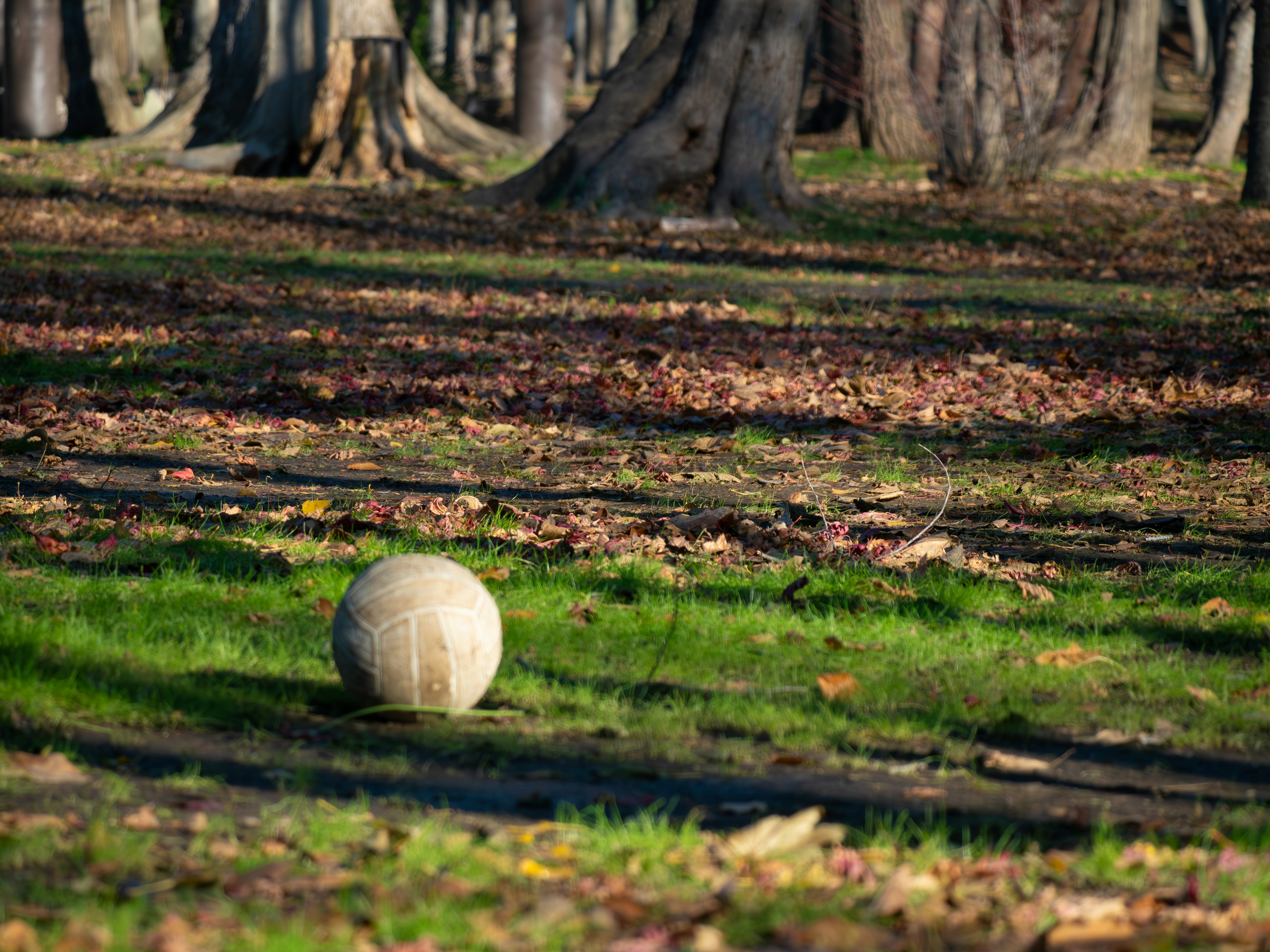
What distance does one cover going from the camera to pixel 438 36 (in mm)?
55844

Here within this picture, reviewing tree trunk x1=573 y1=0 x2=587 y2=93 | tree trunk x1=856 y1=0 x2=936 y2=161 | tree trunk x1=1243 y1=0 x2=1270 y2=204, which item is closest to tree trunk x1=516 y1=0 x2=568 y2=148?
tree trunk x1=856 y1=0 x2=936 y2=161

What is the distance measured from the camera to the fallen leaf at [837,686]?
16.8 feet

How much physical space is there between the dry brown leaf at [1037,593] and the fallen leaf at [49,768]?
13.6ft

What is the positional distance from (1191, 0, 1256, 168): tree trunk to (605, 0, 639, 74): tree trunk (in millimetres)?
25692

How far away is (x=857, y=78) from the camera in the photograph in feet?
103

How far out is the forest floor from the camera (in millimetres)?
3432

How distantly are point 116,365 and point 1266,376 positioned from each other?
391 inches

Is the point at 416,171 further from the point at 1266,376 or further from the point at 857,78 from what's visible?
the point at 1266,376

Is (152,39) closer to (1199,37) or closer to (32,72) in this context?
(32,72)

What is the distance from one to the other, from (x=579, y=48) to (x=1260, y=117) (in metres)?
35.7

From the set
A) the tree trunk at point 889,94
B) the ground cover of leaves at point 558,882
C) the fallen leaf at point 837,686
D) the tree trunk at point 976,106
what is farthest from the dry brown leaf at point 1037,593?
the tree trunk at point 889,94

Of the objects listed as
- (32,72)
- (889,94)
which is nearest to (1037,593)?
(889,94)

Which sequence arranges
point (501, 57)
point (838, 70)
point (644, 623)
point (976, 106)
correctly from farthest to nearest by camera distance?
point (501, 57), point (838, 70), point (976, 106), point (644, 623)

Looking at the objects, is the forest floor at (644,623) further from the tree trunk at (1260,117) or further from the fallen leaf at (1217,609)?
the tree trunk at (1260,117)
